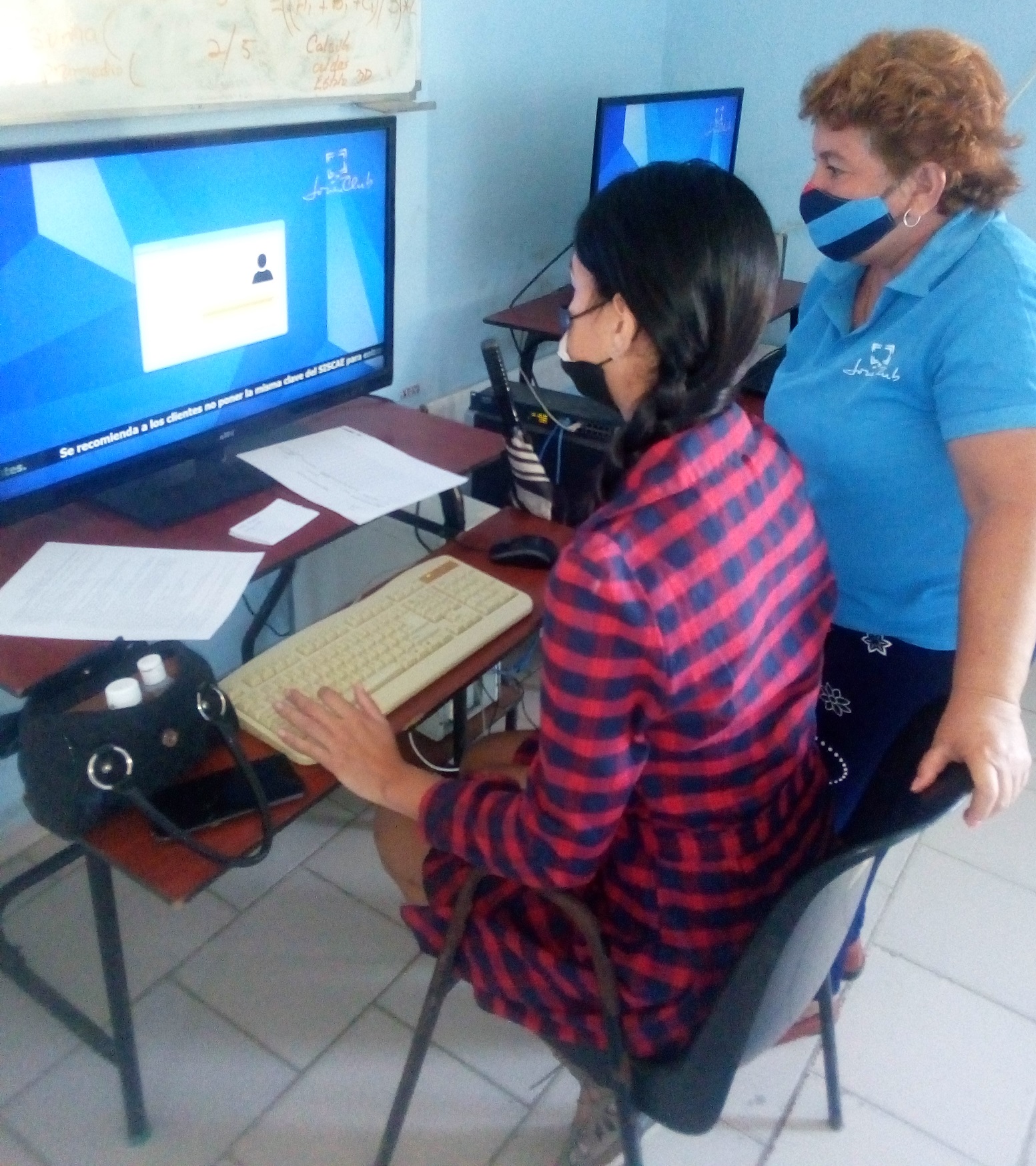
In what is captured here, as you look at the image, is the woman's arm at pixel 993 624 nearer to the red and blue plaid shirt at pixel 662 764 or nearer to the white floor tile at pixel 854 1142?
the red and blue plaid shirt at pixel 662 764

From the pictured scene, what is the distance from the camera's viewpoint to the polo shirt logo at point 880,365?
1.19 m

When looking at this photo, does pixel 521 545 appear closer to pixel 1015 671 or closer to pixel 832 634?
pixel 832 634

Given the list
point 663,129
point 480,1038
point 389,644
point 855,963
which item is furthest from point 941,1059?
point 663,129

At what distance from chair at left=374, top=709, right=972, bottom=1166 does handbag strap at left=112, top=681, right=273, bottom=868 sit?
0.71ft

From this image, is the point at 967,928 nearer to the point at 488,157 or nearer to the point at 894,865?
the point at 894,865

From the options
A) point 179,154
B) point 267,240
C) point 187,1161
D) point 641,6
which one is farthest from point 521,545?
point 641,6

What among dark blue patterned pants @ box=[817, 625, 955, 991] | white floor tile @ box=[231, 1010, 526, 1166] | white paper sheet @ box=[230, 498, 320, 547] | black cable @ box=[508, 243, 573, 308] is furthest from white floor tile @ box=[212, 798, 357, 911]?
black cable @ box=[508, 243, 573, 308]

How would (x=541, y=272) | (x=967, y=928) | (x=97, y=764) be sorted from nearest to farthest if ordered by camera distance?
(x=97, y=764), (x=967, y=928), (x=541, y=272)

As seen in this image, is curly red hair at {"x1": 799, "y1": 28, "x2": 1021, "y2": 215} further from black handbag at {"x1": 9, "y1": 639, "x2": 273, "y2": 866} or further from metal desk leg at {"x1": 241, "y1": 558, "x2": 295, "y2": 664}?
metal desk leg at {"x1": 241, "y1": 558, "x2": 295, "y2": 664}

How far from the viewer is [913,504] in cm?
122

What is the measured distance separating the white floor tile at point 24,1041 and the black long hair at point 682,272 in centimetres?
129

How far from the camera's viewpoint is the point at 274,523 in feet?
4.36

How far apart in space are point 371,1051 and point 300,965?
0.21 meters

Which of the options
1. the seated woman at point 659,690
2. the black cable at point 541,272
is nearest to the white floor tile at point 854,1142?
the seated woman at point 659,690
